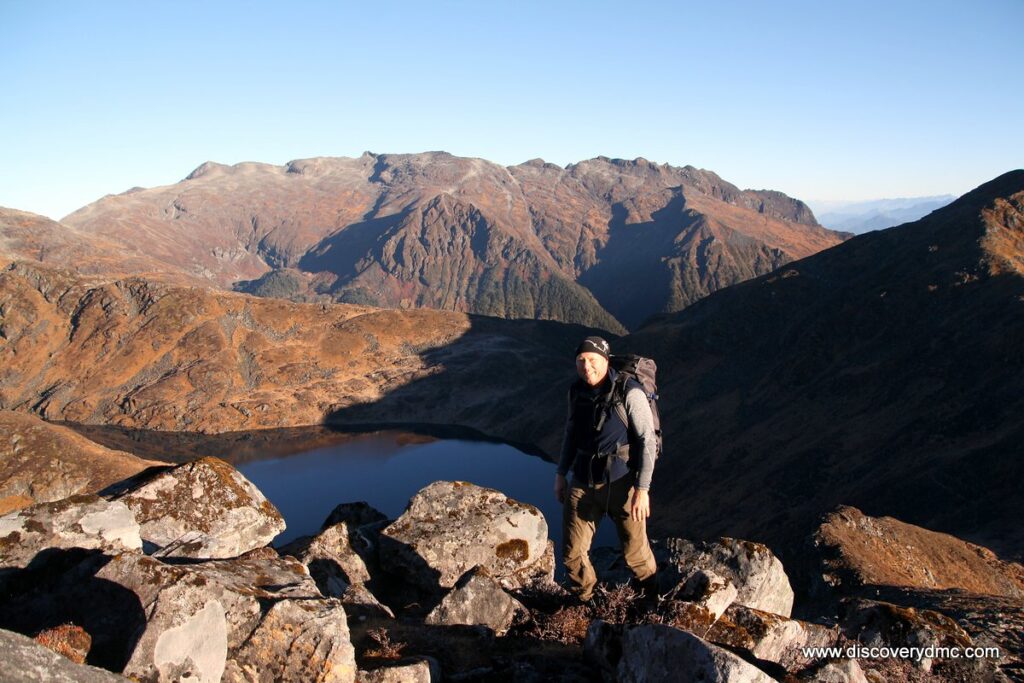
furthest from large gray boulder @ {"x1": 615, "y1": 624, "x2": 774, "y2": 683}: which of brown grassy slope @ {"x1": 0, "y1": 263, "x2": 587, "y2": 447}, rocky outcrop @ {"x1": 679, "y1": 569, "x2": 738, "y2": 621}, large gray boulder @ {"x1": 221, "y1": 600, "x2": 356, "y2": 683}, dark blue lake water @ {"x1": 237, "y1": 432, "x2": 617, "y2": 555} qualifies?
brown grassy slope @ {"x1": 0, "y1": 263, "x2": 587, "y2": 447}

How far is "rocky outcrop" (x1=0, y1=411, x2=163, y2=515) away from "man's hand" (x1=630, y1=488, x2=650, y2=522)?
2259 inches

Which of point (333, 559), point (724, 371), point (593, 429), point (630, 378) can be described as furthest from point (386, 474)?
point (630, 378)

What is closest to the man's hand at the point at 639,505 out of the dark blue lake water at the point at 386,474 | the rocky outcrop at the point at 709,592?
the rocky outcrop at the point at 709,592

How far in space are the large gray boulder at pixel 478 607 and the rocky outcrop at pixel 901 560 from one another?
89.1 feet

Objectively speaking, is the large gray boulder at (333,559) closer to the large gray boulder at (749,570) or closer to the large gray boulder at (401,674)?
the large gray boulder at (401,674)

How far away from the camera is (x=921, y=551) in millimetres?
36906

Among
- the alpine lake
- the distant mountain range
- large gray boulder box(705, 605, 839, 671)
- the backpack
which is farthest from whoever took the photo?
the alpine lake

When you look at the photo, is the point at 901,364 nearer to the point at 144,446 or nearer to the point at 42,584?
the point at 42,584

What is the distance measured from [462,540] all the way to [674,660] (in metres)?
7.97

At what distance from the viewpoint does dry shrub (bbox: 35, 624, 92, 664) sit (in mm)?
7250

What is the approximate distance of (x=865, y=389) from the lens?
75688 mm

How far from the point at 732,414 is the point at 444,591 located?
257 ft

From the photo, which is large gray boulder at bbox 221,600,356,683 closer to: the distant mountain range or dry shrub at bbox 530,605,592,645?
dry shrub at bbox 530,605,592,645

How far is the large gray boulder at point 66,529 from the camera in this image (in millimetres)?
9797
